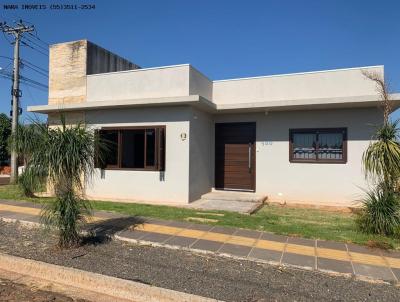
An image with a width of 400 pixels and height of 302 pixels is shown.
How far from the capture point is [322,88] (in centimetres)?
1079

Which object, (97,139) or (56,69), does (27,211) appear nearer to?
(97,139)

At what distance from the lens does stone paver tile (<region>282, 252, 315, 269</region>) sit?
5.02m

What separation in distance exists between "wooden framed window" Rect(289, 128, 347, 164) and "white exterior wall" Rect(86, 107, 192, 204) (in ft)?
12.1

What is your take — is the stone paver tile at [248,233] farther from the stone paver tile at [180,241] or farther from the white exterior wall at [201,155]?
the white exterior wall at [201,155]

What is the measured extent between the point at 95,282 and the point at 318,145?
338 inches

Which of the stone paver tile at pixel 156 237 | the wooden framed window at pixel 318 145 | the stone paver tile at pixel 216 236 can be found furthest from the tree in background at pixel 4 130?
the stone paver tile at pixel 216 236

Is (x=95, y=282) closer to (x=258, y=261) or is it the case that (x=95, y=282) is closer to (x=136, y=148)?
(x=258, y=261)

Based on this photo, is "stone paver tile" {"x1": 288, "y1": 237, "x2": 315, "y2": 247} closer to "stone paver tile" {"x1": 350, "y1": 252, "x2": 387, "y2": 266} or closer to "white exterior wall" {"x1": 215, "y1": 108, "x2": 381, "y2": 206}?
"stone paver tile" {"x1": 350, "y1": 252, "x2": 387, "y2": 266}

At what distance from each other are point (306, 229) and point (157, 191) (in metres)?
5.08

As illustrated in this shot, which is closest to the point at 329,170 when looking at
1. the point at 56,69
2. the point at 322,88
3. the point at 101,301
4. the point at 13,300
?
the point at 322,88

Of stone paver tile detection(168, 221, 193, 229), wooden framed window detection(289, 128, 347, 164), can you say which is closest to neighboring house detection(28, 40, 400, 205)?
wooden framed window detection(289, 128, 347, 164)

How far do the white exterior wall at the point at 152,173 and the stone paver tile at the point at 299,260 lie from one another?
5.25 meters

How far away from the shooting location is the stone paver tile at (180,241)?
596cm

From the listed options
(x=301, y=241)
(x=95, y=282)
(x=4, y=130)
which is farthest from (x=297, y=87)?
(x=4, y=130)
